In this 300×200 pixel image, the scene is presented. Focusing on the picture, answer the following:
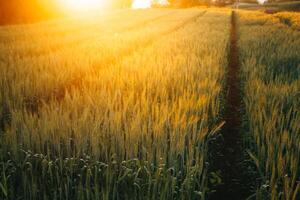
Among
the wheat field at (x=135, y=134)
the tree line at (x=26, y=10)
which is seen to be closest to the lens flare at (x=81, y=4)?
the tree line at (x=26, y=10)

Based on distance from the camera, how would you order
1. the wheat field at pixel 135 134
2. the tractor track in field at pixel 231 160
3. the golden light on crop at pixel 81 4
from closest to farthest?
the wheat field at pixel 135 134, the tractor track in field at pixel 231 160, the golden light on crop at pixel 81 4

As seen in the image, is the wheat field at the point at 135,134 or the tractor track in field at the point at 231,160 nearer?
the wheat field at the point at 135,134

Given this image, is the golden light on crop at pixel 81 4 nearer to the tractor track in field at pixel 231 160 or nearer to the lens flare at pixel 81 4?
the lens flare at pixel 81 4

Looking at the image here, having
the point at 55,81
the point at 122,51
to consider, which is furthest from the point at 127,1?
the point at 55,81

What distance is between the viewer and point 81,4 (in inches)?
1257

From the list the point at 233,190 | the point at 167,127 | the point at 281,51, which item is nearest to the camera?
the point at 233,190

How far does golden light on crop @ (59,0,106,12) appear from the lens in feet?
89.7

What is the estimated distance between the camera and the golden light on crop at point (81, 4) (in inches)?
1076

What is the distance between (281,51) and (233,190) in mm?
4452

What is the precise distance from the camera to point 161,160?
6.36 ft

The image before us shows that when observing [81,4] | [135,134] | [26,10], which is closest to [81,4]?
[81,4]

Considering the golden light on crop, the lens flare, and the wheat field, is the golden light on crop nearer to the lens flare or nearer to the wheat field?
the lens flare

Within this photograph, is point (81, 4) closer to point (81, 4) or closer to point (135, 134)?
point (81, 4)

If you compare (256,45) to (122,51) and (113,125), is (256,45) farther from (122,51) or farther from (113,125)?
(113,125)
